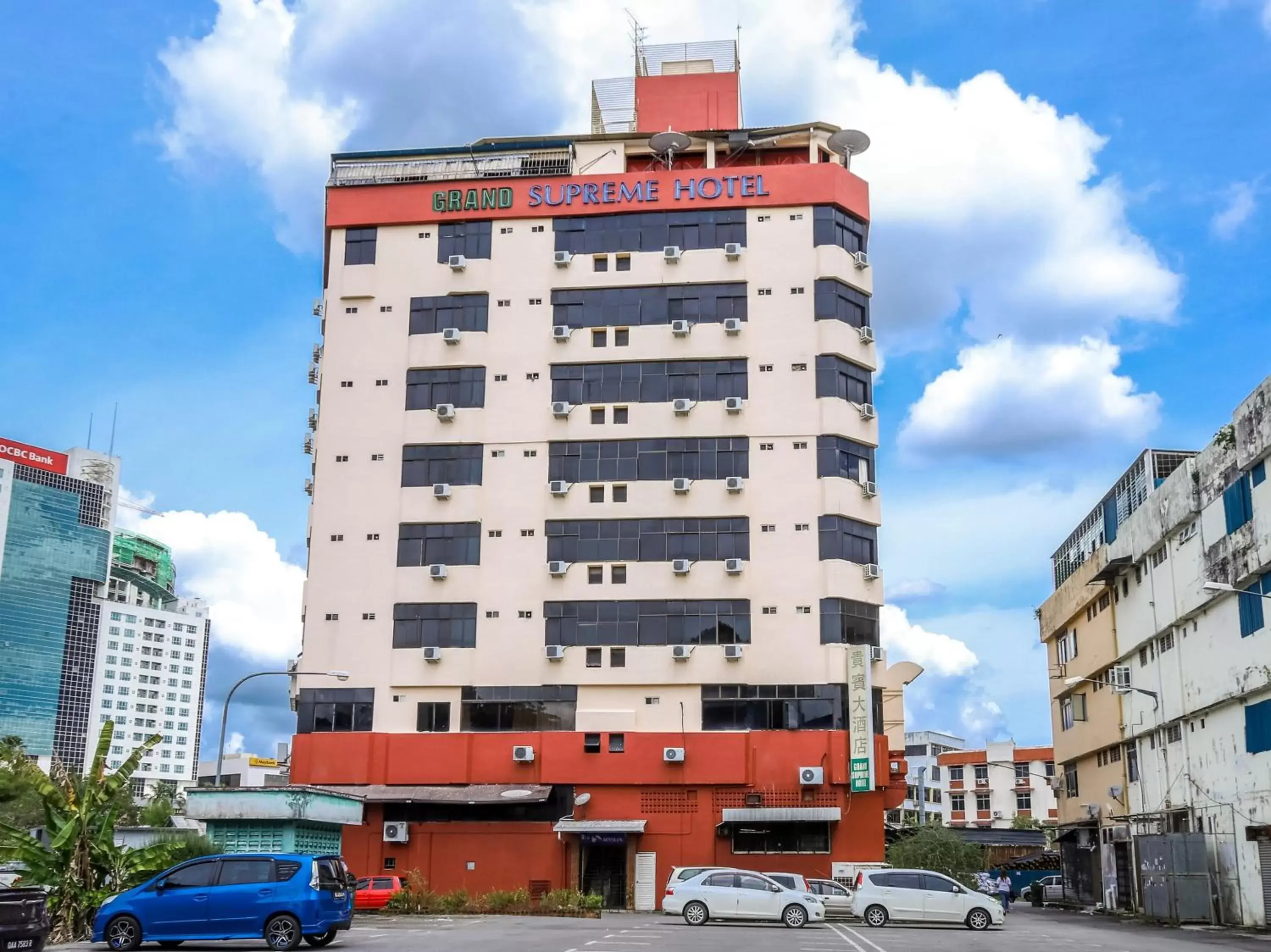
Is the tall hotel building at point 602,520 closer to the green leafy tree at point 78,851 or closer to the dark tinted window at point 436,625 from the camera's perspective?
the dark tinted window at point 436,625

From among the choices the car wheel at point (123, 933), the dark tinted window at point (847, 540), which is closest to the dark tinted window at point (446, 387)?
the dark tinted window at point (847, 540)

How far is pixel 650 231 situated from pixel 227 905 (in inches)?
1551

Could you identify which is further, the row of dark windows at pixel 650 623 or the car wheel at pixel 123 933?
the row of dark windows at pixel 650 623

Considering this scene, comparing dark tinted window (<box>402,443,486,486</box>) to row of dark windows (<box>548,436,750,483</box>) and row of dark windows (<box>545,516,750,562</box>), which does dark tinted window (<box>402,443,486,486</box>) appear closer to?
row of dark windows (<box>548,436,750,483</box>)

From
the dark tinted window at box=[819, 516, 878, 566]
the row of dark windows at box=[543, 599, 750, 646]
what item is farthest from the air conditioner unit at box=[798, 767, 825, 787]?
the dark tinted window at box=[819, 516, 878, 566]

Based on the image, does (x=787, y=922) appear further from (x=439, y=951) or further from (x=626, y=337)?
(x=626, y=337)

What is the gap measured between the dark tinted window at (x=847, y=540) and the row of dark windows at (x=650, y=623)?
4242 mm

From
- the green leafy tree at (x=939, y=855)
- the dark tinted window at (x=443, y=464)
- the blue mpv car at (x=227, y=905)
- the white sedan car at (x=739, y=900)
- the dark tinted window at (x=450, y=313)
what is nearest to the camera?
the blue mpv car at (x=227, y=905)

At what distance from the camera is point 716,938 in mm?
31844

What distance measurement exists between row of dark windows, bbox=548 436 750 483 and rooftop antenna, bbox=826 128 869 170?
15.6 m

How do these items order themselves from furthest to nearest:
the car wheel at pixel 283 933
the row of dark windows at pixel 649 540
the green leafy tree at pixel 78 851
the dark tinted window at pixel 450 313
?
the dark tinted window at pixel 450 313
the row of dark windows at pixel 649 540
the green leafy tree at pixel 78 851
the car wheel at pixel 283 933

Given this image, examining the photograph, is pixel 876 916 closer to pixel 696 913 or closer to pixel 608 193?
pixel 696 913

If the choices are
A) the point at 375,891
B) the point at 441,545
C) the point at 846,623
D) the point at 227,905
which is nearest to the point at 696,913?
the point at 375,891

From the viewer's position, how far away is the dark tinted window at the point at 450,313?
2339 inches
